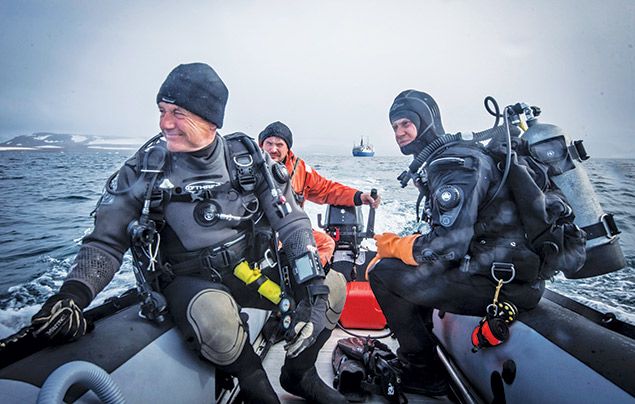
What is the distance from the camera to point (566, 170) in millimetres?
2178

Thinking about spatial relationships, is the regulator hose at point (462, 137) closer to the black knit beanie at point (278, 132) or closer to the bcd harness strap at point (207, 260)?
the bcd harness strap at point (207, 260)

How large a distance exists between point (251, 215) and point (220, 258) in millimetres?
314

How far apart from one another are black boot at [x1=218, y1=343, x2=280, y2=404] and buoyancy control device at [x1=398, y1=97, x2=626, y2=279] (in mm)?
1583

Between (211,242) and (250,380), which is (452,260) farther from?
(211,242)

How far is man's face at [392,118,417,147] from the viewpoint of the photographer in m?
2.62

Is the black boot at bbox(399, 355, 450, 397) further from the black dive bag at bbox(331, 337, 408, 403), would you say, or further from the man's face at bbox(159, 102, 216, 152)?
the man's face at bbox(159, 102, 216, 152)

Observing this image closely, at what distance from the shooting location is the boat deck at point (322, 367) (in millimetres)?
2123

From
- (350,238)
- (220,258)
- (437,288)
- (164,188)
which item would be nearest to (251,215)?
(220,258)

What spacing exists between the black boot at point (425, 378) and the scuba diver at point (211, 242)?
53 cm

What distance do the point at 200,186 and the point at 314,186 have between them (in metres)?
2.24

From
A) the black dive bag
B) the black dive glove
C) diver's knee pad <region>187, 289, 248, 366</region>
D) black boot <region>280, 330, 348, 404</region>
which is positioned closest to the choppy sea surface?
the black dive glove

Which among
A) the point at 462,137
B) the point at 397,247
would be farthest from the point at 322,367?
the point at 462,137

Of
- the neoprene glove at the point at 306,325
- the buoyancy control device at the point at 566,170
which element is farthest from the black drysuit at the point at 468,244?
the neoprene glove at the point at 306,325

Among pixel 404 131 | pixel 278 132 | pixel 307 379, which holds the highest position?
pixel 404 131
